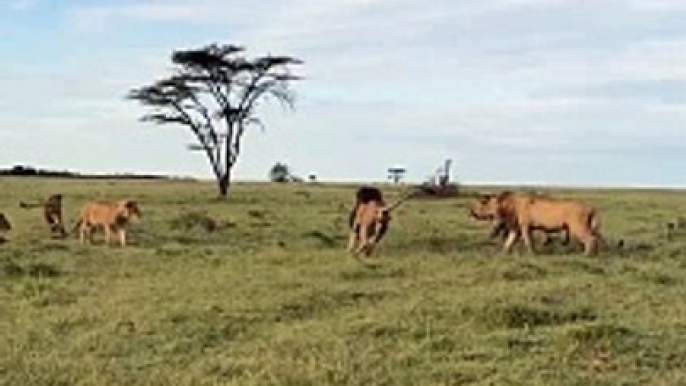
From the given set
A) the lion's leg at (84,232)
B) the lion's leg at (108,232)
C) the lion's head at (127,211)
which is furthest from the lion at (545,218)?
the lion's leg at (84,232)

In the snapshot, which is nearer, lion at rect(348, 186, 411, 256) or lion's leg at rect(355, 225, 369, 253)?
lion's leg at rect(355, 225, 369, 253)

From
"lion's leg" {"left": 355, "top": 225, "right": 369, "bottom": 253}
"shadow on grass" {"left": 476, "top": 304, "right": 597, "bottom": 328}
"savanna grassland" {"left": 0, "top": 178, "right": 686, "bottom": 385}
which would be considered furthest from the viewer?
"lion's leg" {"left": 355, "top": 225, "right": 369, "bottom": 253}

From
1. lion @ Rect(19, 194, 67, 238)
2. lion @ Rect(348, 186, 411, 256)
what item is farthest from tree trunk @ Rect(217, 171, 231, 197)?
lion @ Rect(348, 186, 411, 256)

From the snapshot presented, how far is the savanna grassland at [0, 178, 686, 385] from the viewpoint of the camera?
9789mm

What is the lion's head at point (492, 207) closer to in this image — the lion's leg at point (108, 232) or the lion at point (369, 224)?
the lion at point (369, 224)

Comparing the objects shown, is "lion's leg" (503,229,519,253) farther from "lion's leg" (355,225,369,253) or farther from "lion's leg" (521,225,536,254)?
"lion's leg" (355,225,369,253)

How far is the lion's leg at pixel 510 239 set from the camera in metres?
21.4

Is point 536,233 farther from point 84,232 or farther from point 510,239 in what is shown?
point 84,232

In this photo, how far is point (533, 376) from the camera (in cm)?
949

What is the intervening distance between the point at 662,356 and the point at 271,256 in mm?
8757

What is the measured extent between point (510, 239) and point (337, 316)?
9420 mm

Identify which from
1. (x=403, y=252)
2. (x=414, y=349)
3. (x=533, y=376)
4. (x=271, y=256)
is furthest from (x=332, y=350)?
(x=403, y=252)

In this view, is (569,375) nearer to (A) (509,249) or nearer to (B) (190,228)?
(A) (509,249)

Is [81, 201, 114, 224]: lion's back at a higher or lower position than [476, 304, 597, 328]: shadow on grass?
higher
